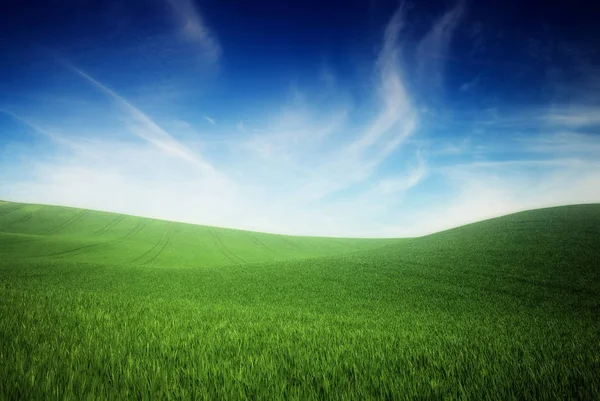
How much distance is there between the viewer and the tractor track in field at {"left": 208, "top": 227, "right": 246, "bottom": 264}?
5419 cm

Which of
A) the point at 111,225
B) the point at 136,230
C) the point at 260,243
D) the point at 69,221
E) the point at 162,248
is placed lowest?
the point at 260,243

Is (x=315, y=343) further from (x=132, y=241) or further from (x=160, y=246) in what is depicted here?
(x=132, y=241)

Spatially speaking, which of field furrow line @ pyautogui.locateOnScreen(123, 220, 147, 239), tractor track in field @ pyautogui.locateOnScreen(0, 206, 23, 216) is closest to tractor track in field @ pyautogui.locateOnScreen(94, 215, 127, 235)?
field furrow line @ pyautogui.locateOnScreen(123, 220, 147, 239)

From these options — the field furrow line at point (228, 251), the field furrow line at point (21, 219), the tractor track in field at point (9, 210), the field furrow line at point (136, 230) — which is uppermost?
the tractor track in field at point (9, 210)

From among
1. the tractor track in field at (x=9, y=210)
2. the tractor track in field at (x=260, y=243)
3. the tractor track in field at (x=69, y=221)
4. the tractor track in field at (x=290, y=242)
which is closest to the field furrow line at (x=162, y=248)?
the tractor track in field at (x=260, y=243)

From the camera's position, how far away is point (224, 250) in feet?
200

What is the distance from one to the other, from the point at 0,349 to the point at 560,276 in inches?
1171

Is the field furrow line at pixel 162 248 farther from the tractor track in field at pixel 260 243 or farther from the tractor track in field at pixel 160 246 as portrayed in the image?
the tractor track in field at pixel 260 243

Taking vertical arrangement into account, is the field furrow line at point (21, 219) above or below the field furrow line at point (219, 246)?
above

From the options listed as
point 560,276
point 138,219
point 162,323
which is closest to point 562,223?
point 560,276

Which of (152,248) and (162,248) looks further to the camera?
(162,248)

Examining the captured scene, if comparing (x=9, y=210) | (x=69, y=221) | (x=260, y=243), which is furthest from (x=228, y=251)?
(x=9, y=210)

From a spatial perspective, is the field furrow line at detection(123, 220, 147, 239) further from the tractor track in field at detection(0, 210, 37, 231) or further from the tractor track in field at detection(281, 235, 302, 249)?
the tractor track in field at detection(281, 235, 302, 249)

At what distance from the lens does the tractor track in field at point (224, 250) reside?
5419 centimetres
